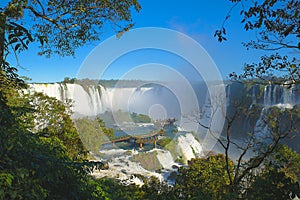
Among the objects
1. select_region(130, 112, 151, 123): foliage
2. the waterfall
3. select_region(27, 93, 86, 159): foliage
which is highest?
select_region(27, 93, 86, 159): foliage

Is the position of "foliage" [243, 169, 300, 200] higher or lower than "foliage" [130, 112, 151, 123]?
higher

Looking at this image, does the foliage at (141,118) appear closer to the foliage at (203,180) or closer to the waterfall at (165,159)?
the waterfall at (165,159)

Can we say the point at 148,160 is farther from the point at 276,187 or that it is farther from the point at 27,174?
the point at 27,174

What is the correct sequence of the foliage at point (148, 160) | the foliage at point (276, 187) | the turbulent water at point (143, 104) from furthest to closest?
1. the foliage at point (148, 160)
2. the turbulent water at point (143, 104)
3. the foliage at point (276, 187)

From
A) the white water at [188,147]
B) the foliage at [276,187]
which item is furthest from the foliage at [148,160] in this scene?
the foliage at [276,187]

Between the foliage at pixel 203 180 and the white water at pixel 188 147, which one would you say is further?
the white water at pixel 188 147

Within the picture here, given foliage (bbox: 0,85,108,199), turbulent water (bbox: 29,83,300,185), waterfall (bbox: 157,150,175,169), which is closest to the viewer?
foliage (bbox: 0,85,108,199)

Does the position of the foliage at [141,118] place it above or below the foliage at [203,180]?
above

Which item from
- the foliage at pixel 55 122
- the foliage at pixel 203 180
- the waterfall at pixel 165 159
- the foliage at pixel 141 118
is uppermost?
the foliage at pixel 55 122

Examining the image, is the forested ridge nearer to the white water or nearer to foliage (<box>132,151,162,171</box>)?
foliage (<box>132,151,162,171</box>)

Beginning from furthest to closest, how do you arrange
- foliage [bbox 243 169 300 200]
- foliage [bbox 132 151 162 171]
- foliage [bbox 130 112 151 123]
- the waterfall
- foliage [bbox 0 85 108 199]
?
foliage [bbox 130 112 151 123] < the waterfall < foliage [bbox 132 151 162 171] < foliage [bbox 243 169 300 200] < foliage [bbox 0 85 108 199]

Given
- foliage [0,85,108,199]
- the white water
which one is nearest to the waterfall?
the white water

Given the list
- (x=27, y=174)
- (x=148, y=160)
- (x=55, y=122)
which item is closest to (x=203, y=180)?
(x=27, y=174)
